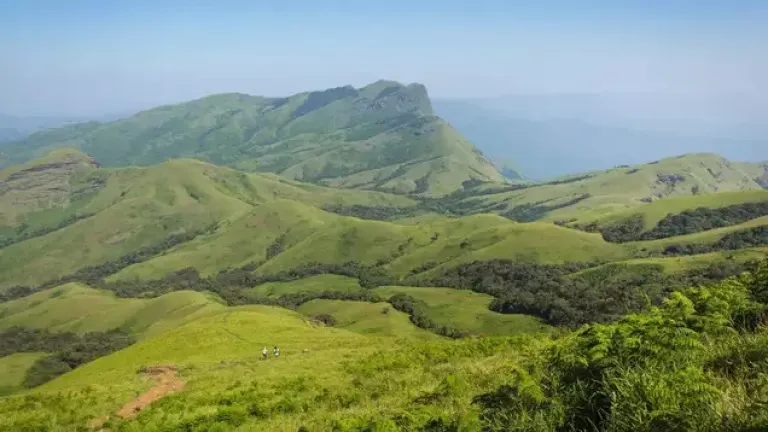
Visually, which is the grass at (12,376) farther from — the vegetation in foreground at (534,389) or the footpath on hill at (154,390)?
the vegetation in foreground at (534,389)

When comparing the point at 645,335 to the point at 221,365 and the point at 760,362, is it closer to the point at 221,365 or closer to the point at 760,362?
the point at 760,362

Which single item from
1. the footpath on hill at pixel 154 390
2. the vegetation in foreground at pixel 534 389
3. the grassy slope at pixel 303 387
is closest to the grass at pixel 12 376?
the grassy slope at pixel 303 387

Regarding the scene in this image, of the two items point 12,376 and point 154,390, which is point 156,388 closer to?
point 154,390

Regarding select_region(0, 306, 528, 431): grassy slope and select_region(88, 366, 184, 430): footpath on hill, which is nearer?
select_region(0, 306, 528, 431): grassy slope

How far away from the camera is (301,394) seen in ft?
109

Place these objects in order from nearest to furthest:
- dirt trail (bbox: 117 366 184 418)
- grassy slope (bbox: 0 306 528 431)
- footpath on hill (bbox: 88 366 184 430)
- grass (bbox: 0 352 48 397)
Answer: grassy slope (bbox: 0 306 528 431) → footpath on hill (bbox: 88 366 184 430) → dirt trail (bbox: 117 366 184 418) → grass (bbox: 0 352 48 397)

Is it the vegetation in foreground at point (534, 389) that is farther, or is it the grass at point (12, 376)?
the grass at point (12, 376)

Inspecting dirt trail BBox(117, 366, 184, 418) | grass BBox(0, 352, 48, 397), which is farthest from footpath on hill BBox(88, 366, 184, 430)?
grass BBox(0, 352, 48, 397)

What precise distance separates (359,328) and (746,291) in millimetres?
174907

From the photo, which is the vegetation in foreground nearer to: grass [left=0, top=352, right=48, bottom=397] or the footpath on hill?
the footpath on hill

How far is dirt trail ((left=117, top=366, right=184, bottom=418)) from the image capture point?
37125 mm

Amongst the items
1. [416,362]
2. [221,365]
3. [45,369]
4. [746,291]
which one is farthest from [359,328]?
[746,291]

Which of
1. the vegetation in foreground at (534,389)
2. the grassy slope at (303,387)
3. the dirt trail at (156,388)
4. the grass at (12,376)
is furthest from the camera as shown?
the grass at (12,376)

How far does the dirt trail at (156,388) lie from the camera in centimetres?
3712
